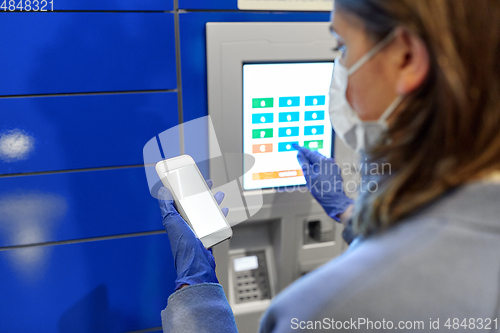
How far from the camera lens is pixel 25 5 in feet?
3.77

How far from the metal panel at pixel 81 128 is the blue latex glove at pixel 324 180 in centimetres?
49

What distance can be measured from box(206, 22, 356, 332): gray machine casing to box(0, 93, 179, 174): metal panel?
0.19m

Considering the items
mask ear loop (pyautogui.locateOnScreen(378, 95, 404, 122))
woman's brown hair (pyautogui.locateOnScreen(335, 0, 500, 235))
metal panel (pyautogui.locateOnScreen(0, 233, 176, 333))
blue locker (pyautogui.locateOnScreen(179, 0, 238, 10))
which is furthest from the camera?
metal panel (pyautogui.locateOnScreen(0, 233, 176, 333))

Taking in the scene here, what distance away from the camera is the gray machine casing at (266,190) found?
128 centimetres

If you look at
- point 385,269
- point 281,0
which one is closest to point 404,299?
point 385,269

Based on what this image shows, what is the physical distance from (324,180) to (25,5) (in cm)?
111

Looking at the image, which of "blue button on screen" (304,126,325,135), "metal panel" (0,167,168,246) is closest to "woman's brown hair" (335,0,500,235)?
"blue button on screen" (304,126,325,135)

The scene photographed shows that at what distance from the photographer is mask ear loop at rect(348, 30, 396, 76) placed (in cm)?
60

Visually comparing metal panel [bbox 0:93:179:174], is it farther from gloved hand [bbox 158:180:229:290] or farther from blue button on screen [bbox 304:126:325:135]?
blue button on screen [bbox 304:126:325:135]

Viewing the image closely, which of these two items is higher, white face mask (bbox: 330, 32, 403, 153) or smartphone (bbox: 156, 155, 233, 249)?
white face mask (bbox: 330, 32, 403, 153)

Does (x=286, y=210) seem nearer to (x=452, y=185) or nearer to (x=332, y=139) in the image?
(x=332, y=139)

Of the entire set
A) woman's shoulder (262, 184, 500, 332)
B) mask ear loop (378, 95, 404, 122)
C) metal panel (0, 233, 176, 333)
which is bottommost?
metal panel (0, 233, 176, 333)

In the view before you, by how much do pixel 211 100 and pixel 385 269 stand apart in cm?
90

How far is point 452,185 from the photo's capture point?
1.84 ft
